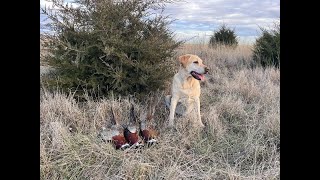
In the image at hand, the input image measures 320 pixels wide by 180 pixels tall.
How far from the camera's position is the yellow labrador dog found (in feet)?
13.3

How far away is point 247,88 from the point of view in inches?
215

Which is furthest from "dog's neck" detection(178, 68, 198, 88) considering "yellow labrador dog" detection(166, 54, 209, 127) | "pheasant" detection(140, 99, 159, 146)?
"pheasant" detection(140, 99, 159, 146)

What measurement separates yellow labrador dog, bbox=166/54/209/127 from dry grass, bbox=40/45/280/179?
186mm

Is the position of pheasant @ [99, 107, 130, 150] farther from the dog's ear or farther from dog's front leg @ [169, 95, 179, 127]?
the dog's ear

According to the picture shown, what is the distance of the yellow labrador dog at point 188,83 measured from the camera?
405cm

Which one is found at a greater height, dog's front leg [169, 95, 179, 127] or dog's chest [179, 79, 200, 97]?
dog's chest [179, 79, 200, 97]

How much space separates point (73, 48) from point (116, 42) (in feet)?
2.01

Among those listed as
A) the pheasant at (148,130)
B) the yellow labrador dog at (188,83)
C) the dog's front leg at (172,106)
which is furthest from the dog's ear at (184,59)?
the pheasant at (148,130)

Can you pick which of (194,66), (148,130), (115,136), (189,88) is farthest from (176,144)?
(194,66)

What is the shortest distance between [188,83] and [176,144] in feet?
2.74

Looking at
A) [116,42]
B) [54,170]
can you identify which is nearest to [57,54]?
[116,42]

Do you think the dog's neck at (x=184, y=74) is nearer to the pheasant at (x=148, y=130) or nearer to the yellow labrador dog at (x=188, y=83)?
the yellow labrador dog at (x=188, y=83)

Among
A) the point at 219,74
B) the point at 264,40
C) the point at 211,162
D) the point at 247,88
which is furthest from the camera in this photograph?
the point at 264,40
